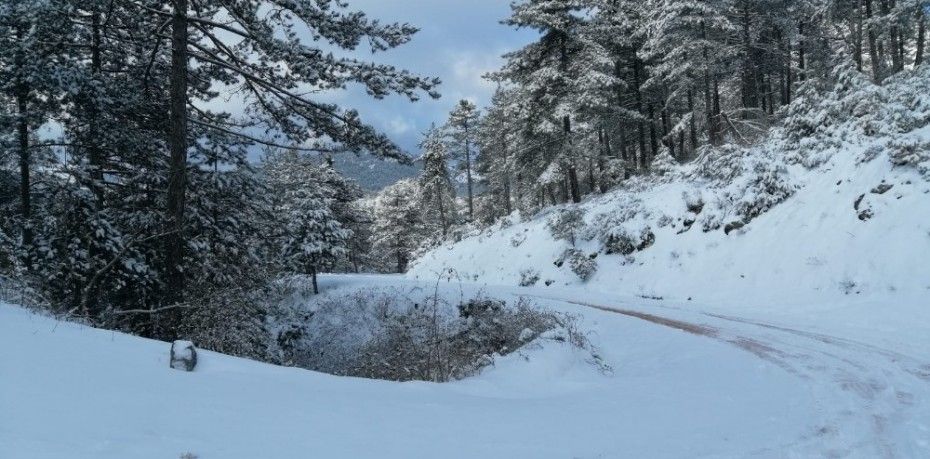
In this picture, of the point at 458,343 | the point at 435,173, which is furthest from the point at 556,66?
the point at 435,173

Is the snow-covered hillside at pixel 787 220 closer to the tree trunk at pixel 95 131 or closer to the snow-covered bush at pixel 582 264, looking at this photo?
the snow-covered bush at pixel 582 264

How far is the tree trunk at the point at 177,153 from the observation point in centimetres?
920

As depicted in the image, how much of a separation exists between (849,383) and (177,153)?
33.9 ft

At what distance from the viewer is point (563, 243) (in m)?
20.9

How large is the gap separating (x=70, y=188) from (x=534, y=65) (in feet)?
67.1

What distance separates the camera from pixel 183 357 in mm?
4906

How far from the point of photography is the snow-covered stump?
4.86 metres

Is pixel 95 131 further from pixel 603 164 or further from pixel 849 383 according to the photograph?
pixel 603 164

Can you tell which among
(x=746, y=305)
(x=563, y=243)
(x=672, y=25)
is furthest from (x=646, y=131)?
(x=746, y=305)

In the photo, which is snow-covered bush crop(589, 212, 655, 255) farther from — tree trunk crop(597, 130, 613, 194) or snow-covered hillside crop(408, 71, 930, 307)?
tree trunk crop(597, 130, 613, 194)

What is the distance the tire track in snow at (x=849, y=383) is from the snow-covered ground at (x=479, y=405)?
0.07 ft

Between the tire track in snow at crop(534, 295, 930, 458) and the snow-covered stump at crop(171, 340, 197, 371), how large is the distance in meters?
5.08

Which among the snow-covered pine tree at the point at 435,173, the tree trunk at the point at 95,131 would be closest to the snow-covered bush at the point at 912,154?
the tree trunk at the point at 95,131

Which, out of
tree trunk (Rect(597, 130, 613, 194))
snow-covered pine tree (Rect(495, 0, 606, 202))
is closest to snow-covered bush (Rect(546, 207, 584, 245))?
snow-covered pine tree (Rect(495, 0, 606, 202))
